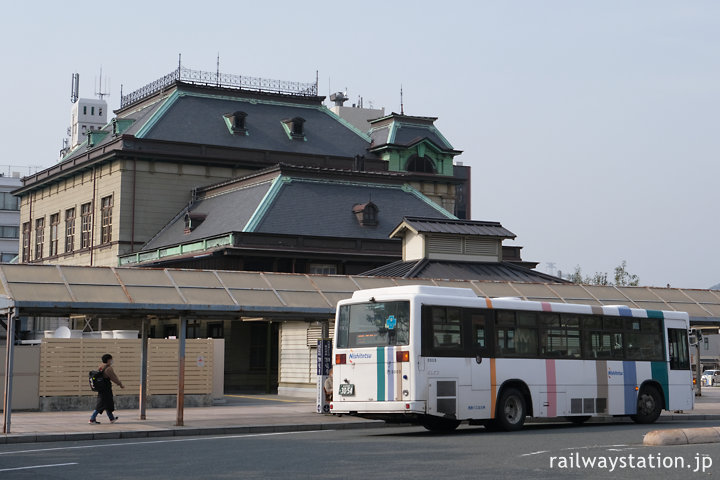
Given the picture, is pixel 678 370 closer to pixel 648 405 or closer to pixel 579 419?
pixel 648 405

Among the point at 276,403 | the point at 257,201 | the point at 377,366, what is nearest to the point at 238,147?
the point at 257,201

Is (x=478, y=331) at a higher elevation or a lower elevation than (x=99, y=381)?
higher

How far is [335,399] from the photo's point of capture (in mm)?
26031

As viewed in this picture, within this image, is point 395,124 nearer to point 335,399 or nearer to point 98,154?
point 98,154

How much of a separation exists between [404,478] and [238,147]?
54053 mm

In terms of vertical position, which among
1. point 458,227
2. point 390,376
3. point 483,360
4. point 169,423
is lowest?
point 169,423

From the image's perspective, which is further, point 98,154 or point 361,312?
point 98,154

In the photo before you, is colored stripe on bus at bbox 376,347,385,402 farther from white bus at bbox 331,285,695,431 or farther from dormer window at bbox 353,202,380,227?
dormer window at bbox 353,202,380,227

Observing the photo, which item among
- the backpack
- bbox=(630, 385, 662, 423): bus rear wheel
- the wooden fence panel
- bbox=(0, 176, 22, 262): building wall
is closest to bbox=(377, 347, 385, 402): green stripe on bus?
the backpack

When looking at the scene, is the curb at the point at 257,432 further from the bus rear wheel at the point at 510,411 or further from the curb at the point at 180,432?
the bus rear wheel at the point at 510,411

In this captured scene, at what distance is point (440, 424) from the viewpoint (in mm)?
26500

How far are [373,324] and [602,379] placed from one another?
674cm

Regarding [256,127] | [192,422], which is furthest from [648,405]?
[256,127]

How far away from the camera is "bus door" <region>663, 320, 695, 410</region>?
1189 inches
